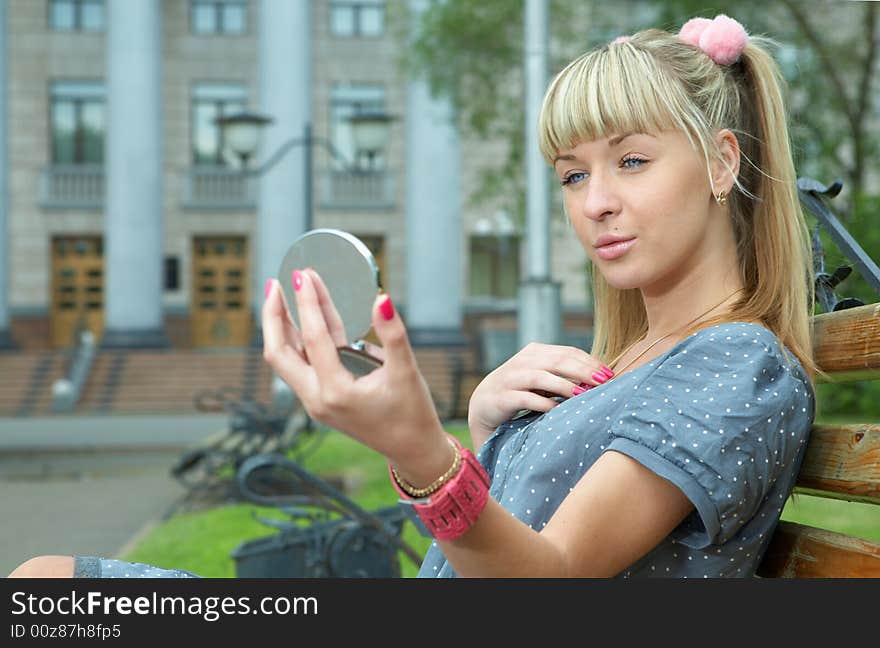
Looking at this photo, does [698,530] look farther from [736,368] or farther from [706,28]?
[706,28]

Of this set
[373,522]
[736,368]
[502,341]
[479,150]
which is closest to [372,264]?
[736,368]

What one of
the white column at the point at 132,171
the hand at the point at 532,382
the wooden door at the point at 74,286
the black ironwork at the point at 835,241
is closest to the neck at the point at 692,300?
the hand at the point at 532,382

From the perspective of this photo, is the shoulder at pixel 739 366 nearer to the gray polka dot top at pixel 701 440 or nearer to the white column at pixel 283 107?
the gray polka dot top at pixel 701 440

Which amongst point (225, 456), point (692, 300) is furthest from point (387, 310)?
point (225, 456)

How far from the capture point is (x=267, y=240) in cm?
3153

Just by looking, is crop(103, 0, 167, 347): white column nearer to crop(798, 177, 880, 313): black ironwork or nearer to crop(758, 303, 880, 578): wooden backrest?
crop(798, 177, 880, 313): black ironwork

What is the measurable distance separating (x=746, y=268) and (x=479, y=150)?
3515 cm

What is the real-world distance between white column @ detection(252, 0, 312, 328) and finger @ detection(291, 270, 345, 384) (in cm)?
3001

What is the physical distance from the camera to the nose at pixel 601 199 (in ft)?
5.67

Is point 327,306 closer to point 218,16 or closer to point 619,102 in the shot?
point 619,102

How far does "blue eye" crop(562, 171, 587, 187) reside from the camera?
1.81 m

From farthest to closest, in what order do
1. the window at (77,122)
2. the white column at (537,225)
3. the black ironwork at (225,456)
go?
the window at (77,122), the black ironwork at (225,456), the white column at (537,225)

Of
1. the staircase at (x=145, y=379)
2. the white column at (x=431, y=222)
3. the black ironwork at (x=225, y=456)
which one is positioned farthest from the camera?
the white column at (x=431, y=222)

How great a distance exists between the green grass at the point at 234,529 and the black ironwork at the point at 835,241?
336 centimetres
